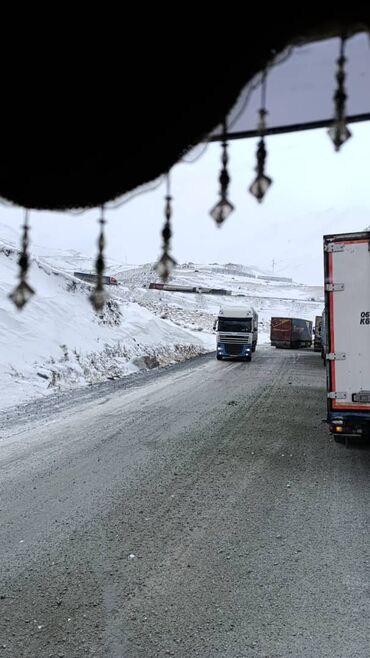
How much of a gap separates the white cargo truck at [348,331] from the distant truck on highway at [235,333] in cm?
1557

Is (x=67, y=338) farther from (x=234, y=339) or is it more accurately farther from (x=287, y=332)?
(x=287, y=332)

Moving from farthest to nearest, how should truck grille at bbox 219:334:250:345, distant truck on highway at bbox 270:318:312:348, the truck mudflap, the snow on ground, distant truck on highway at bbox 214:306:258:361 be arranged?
distant truck on highway at bbox 270:318:312:348, truck grille at bbox 219:334:250:345, distant truck on highway at bbox 214:306:258:361, the snow on ground, the truck mudflap

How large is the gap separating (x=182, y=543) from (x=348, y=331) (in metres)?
4.20

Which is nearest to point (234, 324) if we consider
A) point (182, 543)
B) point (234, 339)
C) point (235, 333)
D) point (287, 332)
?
point (235, 333)

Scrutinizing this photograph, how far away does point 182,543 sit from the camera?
402 centimetres

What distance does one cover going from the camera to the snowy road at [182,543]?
9.39ft

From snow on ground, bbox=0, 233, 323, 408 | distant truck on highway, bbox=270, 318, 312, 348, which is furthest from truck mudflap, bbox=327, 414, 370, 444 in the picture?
distant truck on highway, bbox=270, 318, 312, 348

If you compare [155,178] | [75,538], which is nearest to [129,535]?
[75,538]

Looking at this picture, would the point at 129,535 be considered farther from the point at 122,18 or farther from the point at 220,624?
the point at 122,18

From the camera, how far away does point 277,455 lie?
6758 millimetres

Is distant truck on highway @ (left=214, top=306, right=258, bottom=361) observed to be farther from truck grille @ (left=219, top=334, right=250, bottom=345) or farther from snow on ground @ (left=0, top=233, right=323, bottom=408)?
snow on ground @ (left=0, top=233, right=323, bottom=408)

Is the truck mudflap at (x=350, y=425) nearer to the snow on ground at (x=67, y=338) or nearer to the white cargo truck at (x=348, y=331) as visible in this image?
the white cargo truck at (x=348, y=331)

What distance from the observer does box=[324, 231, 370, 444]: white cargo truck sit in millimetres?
6594

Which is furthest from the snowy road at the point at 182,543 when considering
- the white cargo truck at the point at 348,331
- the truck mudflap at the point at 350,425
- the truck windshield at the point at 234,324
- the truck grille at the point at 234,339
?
the truck windshield at the point at 234,324
